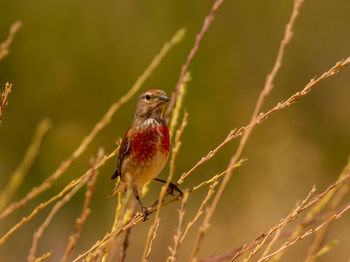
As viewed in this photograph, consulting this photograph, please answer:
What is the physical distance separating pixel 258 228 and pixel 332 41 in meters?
4.34

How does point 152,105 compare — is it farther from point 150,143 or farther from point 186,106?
point 186,106

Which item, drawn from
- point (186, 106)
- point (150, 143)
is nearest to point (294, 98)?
point (150, 143)

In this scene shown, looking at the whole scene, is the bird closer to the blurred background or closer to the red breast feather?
the red breast feather

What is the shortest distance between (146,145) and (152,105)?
40cm

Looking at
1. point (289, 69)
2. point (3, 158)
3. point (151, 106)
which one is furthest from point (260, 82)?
point (151, 106)

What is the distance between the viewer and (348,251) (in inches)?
353

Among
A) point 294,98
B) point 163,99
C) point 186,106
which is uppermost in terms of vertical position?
point 186,106

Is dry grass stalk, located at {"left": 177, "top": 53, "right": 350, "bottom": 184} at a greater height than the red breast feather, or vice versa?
the red breast feather

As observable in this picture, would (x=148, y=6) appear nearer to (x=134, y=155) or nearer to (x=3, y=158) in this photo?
(x=3, y=158)

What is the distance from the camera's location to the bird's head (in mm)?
4180

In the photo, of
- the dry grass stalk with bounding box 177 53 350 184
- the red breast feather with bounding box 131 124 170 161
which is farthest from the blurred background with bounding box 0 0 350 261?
the dry grass stalk with bounding box 177 53 350 184

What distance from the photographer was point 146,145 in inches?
155

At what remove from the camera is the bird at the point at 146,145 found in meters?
3.86

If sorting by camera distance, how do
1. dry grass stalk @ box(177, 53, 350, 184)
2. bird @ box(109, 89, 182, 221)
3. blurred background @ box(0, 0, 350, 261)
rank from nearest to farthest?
dry grass stalk @ box(177, 53, 350, 184)
bird @ box(109, 89, 182, 221)
blurred background @ box(0, 0, 350, 261)
